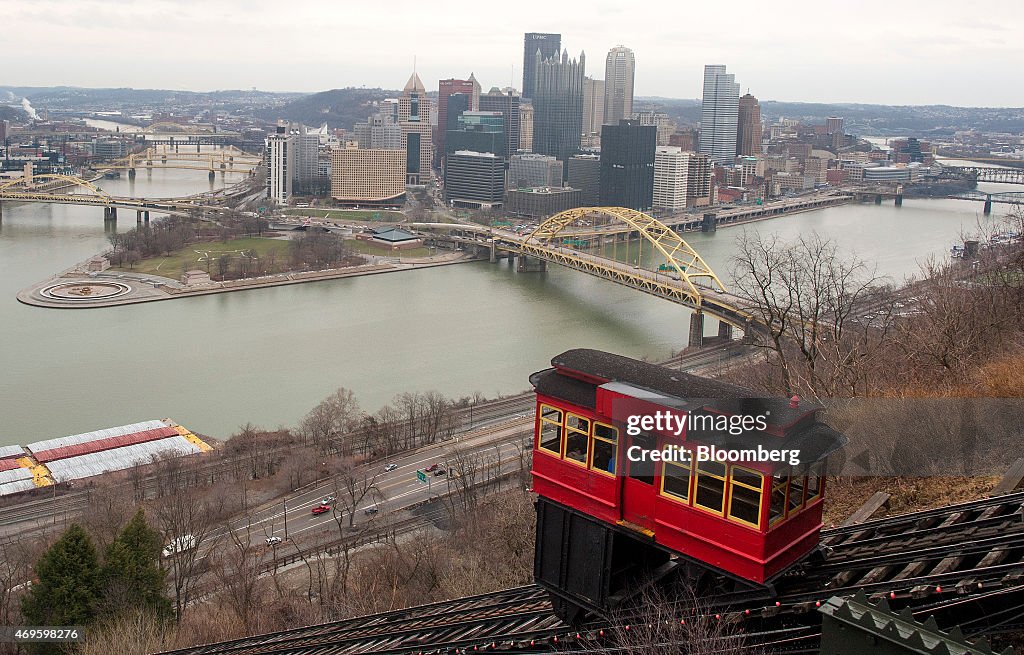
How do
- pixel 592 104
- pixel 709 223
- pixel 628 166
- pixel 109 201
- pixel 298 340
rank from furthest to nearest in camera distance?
pixel 592 104, pixel 628 166, pixel 709 223, pixel 109 201, pixel 298 340

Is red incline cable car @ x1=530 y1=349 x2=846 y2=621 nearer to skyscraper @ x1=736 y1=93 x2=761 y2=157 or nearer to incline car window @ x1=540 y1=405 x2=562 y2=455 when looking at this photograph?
incline car window @ x1=540 y1=405 x2=562 y2=455

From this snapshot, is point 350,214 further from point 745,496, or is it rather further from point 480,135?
point 745,496

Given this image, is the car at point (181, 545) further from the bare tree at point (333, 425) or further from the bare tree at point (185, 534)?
the bare tree at point (333, 425)

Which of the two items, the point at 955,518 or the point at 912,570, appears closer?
the point at 912,570

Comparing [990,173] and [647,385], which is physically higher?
[990,173]

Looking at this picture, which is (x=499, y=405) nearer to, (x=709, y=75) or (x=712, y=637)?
(x=712, y=637)

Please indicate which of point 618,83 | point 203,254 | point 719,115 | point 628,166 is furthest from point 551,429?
point 618,83

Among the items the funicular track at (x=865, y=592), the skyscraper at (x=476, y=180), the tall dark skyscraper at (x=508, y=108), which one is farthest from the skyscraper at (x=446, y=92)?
the funicular track at (x=865, y=592)
